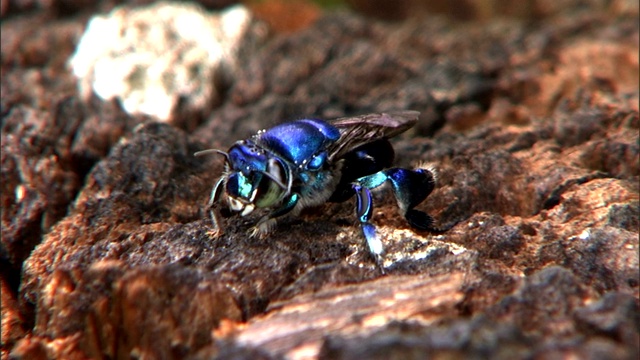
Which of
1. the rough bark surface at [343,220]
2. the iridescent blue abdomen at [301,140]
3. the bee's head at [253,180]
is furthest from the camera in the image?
the iridescent blue abdomen at [301,140]

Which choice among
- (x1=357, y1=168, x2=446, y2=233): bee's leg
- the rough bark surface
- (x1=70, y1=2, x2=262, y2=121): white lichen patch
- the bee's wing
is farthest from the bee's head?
(x1=70, y1=2, x2=262, y2=121): white lichen patch

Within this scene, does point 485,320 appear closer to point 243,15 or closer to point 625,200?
point 625,200

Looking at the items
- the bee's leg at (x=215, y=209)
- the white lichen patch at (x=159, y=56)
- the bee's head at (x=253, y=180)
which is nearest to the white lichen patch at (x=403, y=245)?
the bee's head at (x=253, y=180)

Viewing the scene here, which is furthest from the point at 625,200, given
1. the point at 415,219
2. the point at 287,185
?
the point at 287,185

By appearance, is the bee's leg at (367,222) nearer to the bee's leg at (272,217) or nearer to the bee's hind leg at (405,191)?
the bee's hind leg at (405,191)

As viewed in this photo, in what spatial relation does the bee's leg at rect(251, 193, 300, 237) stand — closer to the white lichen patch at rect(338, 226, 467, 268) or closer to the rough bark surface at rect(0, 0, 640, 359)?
the rough bark surface at rect(0, 0, 640, 359)

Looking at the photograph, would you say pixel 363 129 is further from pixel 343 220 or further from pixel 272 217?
pixel 272 217

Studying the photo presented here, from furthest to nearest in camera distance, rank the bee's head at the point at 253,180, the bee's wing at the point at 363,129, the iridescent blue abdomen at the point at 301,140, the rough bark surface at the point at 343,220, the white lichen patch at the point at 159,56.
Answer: the white lichen patch at the point at 159,56, the bee's wing at the point at 363,129, the iridescent blue abdomen at the point at 301,140, the bee's head at the point at 253,180, the rough bark surface at the point at 343,220
